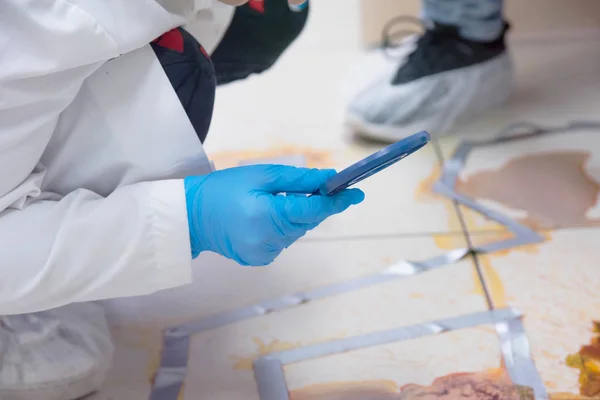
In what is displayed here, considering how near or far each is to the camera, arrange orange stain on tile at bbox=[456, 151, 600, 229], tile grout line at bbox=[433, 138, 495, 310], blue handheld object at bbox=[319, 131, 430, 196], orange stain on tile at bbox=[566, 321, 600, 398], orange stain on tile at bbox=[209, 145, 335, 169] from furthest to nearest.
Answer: orange stain on tile at bbox=[209, 145, 335, 169], orange stain on tile at bbox=[456, 151, 600, 229], tile grout line at bbox=[433, 138, 495, 310], orange stain on tile at bbox=[566, 321, 600, 398], blue handheld object at bbox=[319, 131, 430, 196]

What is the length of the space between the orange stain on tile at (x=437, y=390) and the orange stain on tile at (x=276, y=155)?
360mm

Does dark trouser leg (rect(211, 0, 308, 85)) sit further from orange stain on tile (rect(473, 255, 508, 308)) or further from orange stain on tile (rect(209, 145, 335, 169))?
orange stain on tile (rect(473, 255, 508, 308))

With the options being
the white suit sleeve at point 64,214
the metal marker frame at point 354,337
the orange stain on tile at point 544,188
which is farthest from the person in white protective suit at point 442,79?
the white suit sleeve at point 64,214

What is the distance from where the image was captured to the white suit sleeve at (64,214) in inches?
16.7

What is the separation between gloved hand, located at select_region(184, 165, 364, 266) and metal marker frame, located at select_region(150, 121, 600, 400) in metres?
0.13

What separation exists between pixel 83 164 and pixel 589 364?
1.40 ft

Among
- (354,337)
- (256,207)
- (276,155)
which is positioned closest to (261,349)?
(354,337)

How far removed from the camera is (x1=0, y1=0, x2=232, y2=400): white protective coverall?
43 cm

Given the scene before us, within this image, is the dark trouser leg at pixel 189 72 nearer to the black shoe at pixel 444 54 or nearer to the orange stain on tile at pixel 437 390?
the orange stain on tile at pixel 437 390

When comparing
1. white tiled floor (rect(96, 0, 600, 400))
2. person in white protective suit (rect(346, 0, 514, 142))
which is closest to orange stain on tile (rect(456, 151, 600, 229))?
white tiled floor (rect(96, 0, 600, 400))

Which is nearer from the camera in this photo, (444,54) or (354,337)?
(354,337)

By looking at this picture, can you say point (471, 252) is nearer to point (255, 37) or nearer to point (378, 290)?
point (378, 290)

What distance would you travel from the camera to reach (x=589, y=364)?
1.72 feet

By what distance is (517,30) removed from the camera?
44.1 inches
